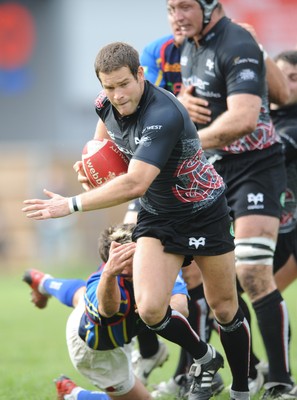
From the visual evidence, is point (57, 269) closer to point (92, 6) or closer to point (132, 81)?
point (92, 6)

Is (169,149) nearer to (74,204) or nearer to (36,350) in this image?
(74,204)

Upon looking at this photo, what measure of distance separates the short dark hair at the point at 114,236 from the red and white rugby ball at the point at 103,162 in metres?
0.52

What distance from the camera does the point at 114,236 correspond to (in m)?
6.30

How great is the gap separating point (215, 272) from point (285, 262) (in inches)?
94.2

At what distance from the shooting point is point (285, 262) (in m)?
7.94

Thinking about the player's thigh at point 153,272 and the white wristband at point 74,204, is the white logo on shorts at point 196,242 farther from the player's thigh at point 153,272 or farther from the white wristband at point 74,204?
the white wristband at point 74,204

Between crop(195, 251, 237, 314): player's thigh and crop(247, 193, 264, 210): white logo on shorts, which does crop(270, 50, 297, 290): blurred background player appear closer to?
crop(247, 193, 264, 210): white logo on shorts

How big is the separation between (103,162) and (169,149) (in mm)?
653

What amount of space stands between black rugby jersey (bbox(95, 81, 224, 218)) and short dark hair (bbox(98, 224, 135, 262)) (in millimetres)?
514

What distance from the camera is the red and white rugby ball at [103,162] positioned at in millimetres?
5863

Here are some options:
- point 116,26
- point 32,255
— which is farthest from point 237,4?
point 32,255

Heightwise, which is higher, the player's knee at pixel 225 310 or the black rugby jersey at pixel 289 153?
the black rugby jersey at pixel 289 153

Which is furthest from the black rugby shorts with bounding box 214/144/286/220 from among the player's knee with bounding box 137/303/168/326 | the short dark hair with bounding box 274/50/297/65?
the player's knee with bounding box 137/303/168/326

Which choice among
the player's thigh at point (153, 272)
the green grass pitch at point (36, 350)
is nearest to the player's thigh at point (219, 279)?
the player's thigh at point (153, 272)
